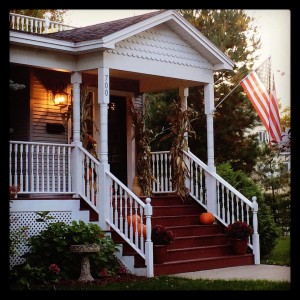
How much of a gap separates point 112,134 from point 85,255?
198 inches

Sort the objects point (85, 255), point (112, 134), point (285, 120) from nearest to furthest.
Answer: point (85, 255) → point (112, 134) → point (285, 120)

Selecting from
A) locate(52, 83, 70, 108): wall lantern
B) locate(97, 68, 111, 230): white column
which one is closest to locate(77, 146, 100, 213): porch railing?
locate(97, 68, 111, 230): white column

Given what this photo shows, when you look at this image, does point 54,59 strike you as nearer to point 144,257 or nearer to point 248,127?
point 144,257

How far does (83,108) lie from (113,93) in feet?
6.69

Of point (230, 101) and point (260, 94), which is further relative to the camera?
point (230, 101)

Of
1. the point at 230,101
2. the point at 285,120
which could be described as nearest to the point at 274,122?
the point at 230,101

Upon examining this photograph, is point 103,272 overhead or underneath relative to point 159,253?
underneath

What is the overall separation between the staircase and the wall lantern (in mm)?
2594

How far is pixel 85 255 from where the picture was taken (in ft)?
34.8

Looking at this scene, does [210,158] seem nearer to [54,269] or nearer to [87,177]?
[87,177]

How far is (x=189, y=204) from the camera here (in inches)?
556

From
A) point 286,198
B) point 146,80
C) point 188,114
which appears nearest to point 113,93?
point 146,80

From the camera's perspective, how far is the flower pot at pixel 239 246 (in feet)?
42.5

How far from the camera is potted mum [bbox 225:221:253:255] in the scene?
12922mm
